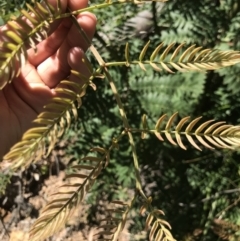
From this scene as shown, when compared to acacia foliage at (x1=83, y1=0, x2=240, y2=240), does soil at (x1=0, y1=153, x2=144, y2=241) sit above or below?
below

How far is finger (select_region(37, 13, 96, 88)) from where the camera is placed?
3.71 feet

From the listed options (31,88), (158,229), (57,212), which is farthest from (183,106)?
(57,212)

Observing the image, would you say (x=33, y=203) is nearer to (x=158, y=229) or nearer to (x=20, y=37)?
(x=158, y=229)

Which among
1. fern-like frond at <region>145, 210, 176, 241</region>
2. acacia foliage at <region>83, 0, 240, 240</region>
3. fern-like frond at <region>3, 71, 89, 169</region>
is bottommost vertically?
acacia foliage at <region>83, 0, 240, 240</region>

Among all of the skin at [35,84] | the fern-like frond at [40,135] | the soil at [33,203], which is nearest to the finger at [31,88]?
the skin at [35,84]

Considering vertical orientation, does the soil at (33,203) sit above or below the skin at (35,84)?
below

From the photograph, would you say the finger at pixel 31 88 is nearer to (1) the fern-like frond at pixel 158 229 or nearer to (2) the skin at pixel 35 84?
(2) the skin at pixel 35 84

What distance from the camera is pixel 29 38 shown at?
742mm

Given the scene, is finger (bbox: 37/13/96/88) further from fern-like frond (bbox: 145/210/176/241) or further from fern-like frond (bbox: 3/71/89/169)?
fern-like frond (bbox: 145/210/176/241)

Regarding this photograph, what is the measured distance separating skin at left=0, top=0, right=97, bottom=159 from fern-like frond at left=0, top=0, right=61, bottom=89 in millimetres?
362

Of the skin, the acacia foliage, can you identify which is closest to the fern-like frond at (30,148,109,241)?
the skin

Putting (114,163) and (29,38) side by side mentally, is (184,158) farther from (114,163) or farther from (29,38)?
(29,38)

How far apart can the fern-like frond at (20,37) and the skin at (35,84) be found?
14.2 inches

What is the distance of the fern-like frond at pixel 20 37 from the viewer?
2.24 feet
